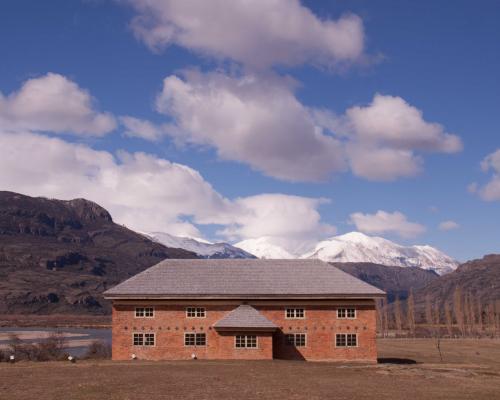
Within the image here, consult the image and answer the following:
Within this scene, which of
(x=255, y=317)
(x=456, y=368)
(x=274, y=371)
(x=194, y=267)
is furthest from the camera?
(x=194, y=267)

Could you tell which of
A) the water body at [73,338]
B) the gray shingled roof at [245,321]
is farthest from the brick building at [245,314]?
the water body at [73,338]

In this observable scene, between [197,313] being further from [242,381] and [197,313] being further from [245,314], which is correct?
[242,381]

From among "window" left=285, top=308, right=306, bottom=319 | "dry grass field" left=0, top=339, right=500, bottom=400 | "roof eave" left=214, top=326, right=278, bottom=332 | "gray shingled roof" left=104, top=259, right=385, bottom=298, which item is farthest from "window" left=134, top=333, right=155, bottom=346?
"window" left=285, top=308, right=306, bottom=319

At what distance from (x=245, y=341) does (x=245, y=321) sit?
1.64 metres

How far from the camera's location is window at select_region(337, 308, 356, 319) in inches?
2133

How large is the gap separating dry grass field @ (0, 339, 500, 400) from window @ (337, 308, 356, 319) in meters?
7.68

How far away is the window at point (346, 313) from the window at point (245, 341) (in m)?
7.39

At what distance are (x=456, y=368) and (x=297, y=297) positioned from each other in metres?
13.5

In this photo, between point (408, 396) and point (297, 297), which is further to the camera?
point (297, 297)

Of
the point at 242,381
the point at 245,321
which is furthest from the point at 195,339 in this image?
the point at 242,381

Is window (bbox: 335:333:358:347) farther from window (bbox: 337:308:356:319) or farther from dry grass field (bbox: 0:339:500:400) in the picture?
dry grass field (bbox: 0:339:500:400)

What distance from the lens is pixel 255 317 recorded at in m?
52.8

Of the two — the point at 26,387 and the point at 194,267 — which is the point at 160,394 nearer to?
the point at 26,387

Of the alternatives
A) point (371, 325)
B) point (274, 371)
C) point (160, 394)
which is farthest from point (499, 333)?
point (160, 394)
